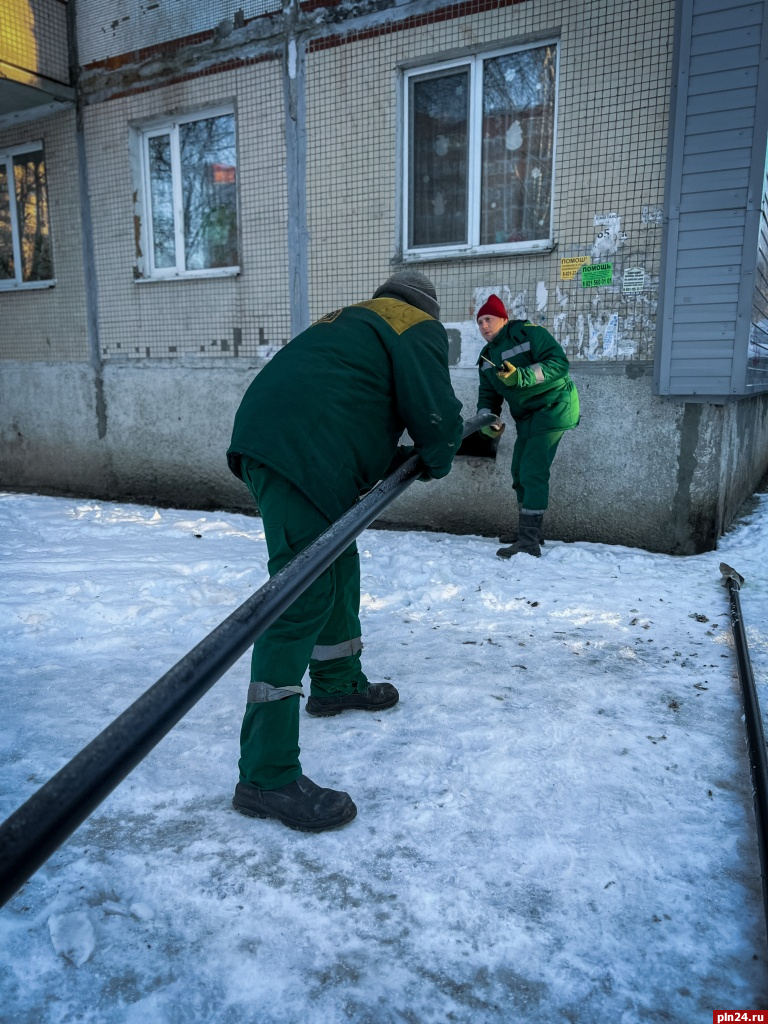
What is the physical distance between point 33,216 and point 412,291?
22.8ft

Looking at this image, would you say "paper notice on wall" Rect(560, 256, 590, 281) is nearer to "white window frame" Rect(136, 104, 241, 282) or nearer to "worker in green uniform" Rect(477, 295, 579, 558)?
"worker in green uniform" Rect(477, 295, 579, 558)

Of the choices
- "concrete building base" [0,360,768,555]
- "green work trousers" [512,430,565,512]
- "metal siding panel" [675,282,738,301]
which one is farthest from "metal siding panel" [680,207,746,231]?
"green work trousers" [512,430,565,512]

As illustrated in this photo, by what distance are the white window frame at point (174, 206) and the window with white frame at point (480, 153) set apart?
191 cm

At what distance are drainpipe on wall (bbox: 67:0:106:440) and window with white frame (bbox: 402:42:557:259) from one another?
139 inches

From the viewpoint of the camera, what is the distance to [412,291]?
2.44 metres

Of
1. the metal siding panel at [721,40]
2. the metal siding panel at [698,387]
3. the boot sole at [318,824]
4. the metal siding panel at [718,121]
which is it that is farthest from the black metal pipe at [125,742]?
the metal siding panel at [721,40]

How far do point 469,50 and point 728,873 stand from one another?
546 centimetres

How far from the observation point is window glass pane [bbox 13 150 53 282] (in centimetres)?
757

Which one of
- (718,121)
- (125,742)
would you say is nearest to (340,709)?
→ (125,742)

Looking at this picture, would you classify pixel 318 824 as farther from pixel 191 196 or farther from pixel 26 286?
pixel 26 286

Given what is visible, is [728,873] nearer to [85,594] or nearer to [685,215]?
[85,594]

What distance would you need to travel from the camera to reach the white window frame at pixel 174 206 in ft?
21.6

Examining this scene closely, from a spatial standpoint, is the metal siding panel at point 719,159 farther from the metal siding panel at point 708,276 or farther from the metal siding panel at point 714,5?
the metal siding panel at point 714,5

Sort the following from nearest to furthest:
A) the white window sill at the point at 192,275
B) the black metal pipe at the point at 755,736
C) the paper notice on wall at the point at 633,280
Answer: the black metal pipe at the point at 755,736 < the paper notice on wall at the point at 633,280 < the white window sill at the point at 192,275
